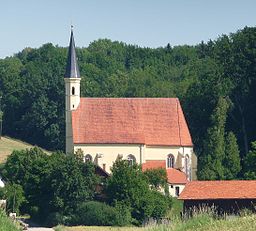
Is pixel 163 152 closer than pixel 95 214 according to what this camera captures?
No

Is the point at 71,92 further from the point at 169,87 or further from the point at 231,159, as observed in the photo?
the point at 169,87

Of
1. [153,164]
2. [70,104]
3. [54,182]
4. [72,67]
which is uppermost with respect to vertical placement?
[72,67]

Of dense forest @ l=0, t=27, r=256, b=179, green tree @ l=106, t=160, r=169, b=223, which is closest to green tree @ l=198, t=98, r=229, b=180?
dense forest @ l=0, t=27, r=256, b=179

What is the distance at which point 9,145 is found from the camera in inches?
3701

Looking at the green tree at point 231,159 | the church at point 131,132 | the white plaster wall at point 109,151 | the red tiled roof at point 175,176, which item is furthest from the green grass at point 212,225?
the church at point 131,132

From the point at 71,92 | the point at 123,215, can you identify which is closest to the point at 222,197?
the point at 123,215

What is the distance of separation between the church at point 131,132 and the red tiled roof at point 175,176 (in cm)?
6

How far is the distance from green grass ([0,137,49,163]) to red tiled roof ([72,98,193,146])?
65.3ft

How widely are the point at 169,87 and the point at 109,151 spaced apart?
71.8 ft

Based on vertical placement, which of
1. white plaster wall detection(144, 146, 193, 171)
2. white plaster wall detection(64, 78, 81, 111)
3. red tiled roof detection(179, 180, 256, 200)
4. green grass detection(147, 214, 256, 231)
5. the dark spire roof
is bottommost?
green grass detection(147, 214, 256, 231)

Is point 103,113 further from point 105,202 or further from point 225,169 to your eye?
point 105,202

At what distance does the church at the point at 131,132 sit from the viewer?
227 ft

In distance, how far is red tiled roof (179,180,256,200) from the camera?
51.0 meters

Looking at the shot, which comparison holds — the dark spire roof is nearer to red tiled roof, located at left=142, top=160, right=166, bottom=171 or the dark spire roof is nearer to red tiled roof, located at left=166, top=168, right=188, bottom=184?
red tiled roof, located at left=142, top=160, right=166, bottom=171
